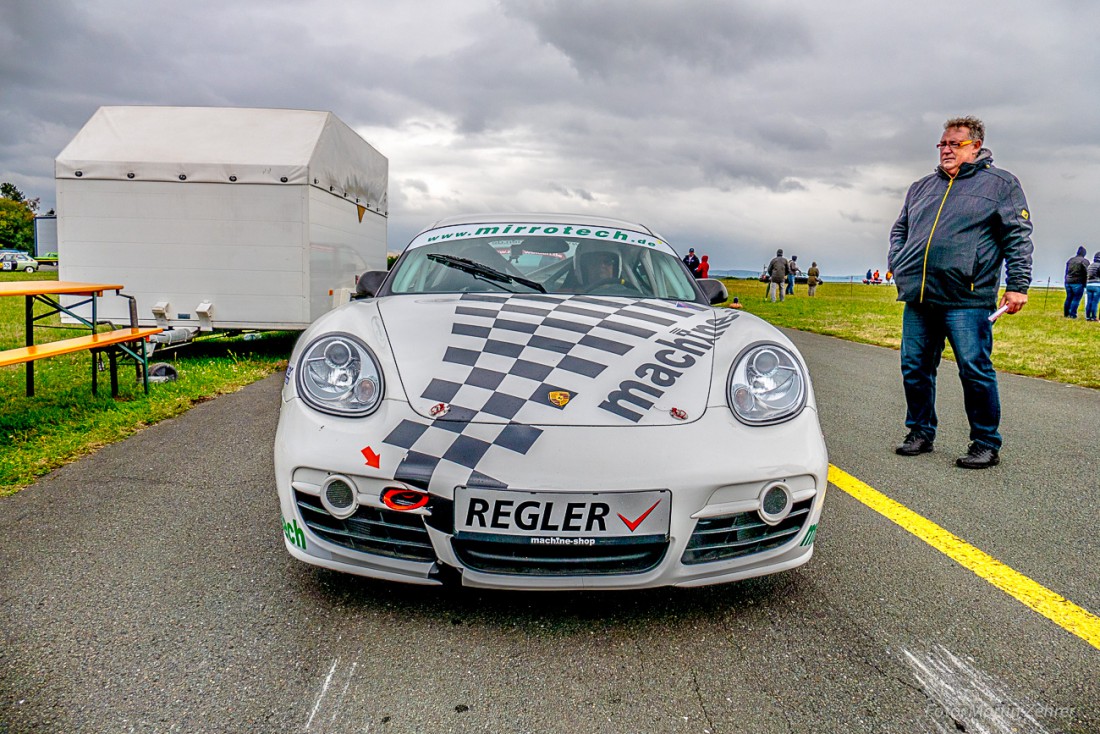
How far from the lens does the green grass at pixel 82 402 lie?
384 centimetres

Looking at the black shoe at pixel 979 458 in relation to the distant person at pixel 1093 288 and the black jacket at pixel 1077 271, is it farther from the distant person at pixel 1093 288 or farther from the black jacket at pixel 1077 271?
the black jacket at pixel 1077 271

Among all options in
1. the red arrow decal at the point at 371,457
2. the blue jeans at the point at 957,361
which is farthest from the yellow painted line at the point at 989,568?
the red arrow decal at the point at 371,457

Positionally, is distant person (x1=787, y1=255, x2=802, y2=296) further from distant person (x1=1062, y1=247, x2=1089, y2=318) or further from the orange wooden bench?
the orange wooden bench

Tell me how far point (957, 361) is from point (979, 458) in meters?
0.55

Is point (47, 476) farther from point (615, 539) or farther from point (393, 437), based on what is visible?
point (615, 539)

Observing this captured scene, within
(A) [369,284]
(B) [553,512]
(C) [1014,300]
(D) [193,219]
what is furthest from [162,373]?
(C) [1014,300]

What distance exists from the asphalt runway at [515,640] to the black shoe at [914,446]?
0.84m

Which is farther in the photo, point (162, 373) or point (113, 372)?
point (162, 373)

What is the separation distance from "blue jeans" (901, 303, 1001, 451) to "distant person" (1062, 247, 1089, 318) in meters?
16.8

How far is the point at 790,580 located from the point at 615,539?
838mm

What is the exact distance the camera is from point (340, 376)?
7.13ft

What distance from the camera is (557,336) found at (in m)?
2.39

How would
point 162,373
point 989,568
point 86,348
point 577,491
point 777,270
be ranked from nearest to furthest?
point 577,491 < point 989,568 < point 86,348 < point 162,373 < point 777,270

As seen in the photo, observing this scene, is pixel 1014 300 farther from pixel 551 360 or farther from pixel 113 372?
pixel 113 372
